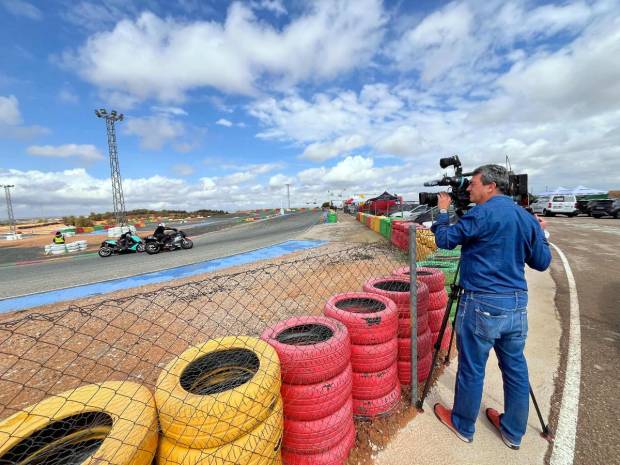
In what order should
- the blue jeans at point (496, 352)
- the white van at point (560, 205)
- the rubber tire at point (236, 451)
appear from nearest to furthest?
1. the rubber tire at point (236, 451)
2. the blue jeans at point (496, 352)
3. the white van at point (560, 205)

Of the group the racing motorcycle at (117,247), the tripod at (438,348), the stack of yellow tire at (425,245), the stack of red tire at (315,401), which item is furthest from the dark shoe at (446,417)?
the racing motorcycle at (117,247)

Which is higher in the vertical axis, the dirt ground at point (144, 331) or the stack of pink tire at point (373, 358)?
the stack of pink tire at point (373, 358)

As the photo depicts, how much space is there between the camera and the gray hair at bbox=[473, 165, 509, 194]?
2.29 metres

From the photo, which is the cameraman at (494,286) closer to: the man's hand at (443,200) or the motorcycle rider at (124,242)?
the man's hand at (443,200)

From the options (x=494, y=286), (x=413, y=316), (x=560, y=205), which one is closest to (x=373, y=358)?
(x=413, y=316)

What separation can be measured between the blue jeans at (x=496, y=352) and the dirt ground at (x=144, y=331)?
67 centimetres

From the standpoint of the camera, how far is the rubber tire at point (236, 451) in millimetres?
1637

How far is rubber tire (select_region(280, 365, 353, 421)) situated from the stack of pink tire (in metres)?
0.46

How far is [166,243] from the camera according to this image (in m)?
14.5

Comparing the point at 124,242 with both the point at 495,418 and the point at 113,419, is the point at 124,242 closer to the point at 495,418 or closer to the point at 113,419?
the point at 113,419

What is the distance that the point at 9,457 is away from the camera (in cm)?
156

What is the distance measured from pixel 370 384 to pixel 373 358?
0.26 metres

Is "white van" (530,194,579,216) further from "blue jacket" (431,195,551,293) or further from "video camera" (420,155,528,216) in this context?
"blue jacket" (431,195,551,293)

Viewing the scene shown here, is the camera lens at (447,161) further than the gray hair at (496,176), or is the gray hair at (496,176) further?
the camera lens at (447,161)
